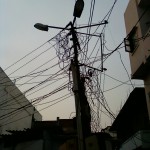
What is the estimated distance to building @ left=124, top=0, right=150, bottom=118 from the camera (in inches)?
474

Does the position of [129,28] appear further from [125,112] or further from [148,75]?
[125,112]

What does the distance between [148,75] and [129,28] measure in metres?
2.52

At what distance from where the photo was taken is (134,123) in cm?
1634

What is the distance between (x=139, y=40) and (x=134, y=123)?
576cm

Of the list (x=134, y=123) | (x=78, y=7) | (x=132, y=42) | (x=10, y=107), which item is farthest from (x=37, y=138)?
(x=10, y=107)

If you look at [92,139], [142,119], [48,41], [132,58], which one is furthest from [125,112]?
[92,139]

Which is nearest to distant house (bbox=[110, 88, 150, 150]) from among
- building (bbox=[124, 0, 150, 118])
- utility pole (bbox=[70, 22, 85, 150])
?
building (bbox=[124, 0, 150, 118])

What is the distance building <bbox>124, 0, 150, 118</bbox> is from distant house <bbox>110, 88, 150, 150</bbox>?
3.99 ft

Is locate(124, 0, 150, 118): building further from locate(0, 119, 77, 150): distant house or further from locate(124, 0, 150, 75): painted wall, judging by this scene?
locate(0, 119, 77, 150): distant house

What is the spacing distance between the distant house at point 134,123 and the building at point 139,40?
1.22 m

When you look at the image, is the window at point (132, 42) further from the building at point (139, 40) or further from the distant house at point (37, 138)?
the distant house at point (37, 138)

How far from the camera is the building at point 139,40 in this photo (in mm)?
12031

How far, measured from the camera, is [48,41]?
10273 millimetres

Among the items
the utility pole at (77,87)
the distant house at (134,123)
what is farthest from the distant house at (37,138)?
the utility pole at (77,87)
